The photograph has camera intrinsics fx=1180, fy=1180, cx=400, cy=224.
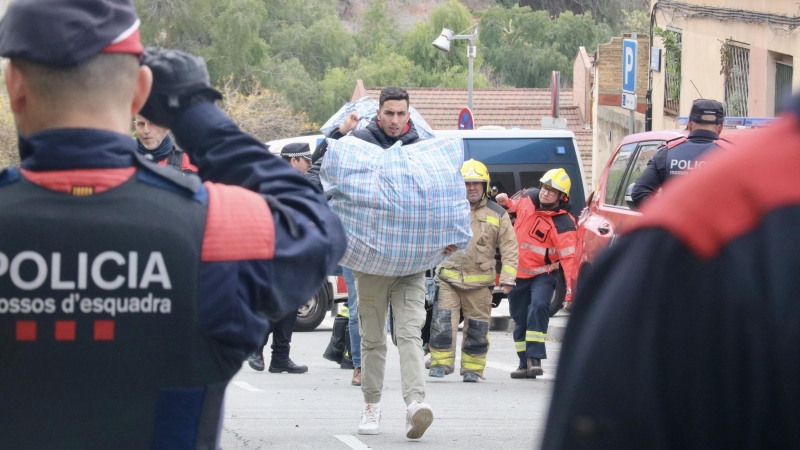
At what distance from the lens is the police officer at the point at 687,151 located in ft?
26.7

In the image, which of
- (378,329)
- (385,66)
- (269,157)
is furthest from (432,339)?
(385,66)

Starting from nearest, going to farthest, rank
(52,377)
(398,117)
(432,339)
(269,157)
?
(52,377) < (269,157) < (398,117) < (432,339)

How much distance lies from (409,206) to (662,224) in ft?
18.5

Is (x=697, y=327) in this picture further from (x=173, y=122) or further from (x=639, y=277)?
(x=173, y=122)

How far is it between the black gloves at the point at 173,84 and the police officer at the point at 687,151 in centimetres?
628

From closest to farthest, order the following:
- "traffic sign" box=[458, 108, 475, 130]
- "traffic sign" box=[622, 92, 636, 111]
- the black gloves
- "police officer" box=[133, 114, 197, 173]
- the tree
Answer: the black gloves < "police officer" box=[133, 114, 197, 173] < "traffic sign" box=[622, 92, 636, 111] < "traffic sign" box=[458, 108, 475, 130] < the tree

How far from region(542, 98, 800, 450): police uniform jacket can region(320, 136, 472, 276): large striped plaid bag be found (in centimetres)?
560

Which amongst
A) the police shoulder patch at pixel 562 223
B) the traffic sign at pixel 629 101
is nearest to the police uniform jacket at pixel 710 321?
the police shoulder patch at pixel 562 223

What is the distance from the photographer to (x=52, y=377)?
6.44ft

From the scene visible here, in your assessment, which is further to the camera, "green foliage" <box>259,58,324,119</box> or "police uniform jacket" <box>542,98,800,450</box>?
"green foliage" <box>259,58,324,119</box>

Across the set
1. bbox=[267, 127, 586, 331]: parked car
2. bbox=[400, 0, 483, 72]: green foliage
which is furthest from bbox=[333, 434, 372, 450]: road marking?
bbox=[400, 0, 483, 72]: green foliage

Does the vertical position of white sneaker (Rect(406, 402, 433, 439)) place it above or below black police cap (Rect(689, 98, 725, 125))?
below

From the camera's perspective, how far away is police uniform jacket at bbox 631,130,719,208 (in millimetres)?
8211

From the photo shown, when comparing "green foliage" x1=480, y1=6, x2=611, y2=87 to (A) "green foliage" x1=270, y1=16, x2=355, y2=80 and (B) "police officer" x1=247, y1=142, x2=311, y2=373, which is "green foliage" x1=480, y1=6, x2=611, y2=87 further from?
(B) "police officer" x1=247, y1=142, x2=311, y2=373
